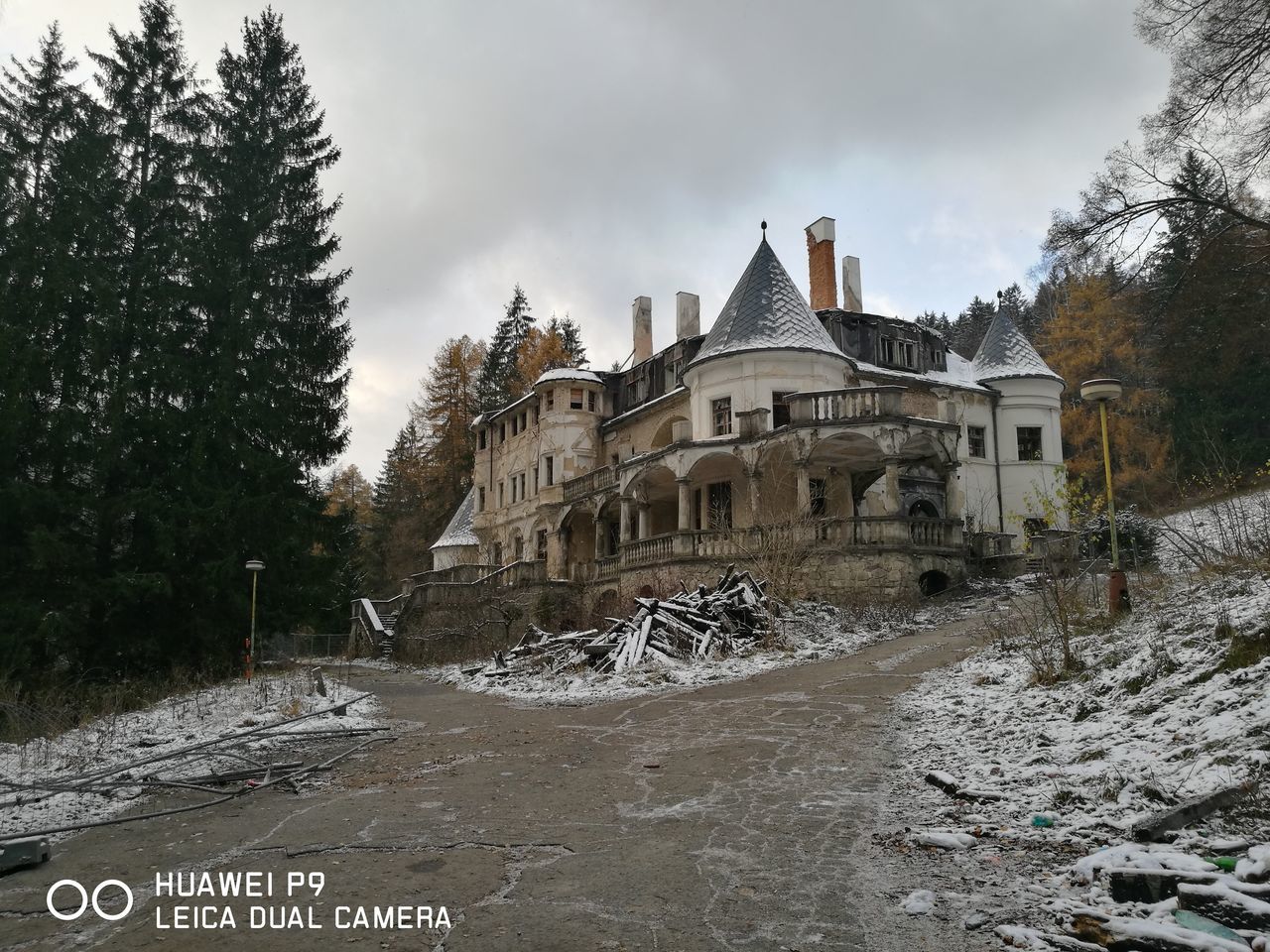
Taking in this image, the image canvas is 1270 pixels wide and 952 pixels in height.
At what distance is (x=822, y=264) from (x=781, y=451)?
13.4 metres

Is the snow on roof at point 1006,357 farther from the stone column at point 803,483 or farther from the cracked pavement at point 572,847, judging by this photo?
the cracked pavement at point 572,847

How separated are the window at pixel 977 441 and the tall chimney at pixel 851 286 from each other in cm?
716

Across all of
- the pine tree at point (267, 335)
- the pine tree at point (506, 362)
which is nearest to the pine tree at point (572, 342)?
the pine tree at point (506, 362)

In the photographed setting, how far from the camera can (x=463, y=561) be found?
46688 mm

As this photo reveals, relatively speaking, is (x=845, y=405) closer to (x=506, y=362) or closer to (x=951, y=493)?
(x=951, y=493)

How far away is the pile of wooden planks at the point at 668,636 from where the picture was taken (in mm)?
16500

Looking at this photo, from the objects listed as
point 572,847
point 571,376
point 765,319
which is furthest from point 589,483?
point 572,847

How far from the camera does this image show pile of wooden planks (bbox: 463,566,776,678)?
54.1 ft

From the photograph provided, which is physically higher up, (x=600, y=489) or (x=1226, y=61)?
(x=1226, y=61)

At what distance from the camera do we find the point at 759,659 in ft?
52.3

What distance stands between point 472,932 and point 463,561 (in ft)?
142

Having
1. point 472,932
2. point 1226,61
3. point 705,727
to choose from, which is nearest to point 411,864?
point 472,932

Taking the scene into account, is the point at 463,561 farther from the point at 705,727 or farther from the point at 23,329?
the point at 705,727

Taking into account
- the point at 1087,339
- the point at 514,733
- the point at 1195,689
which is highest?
the point at 1087,339
